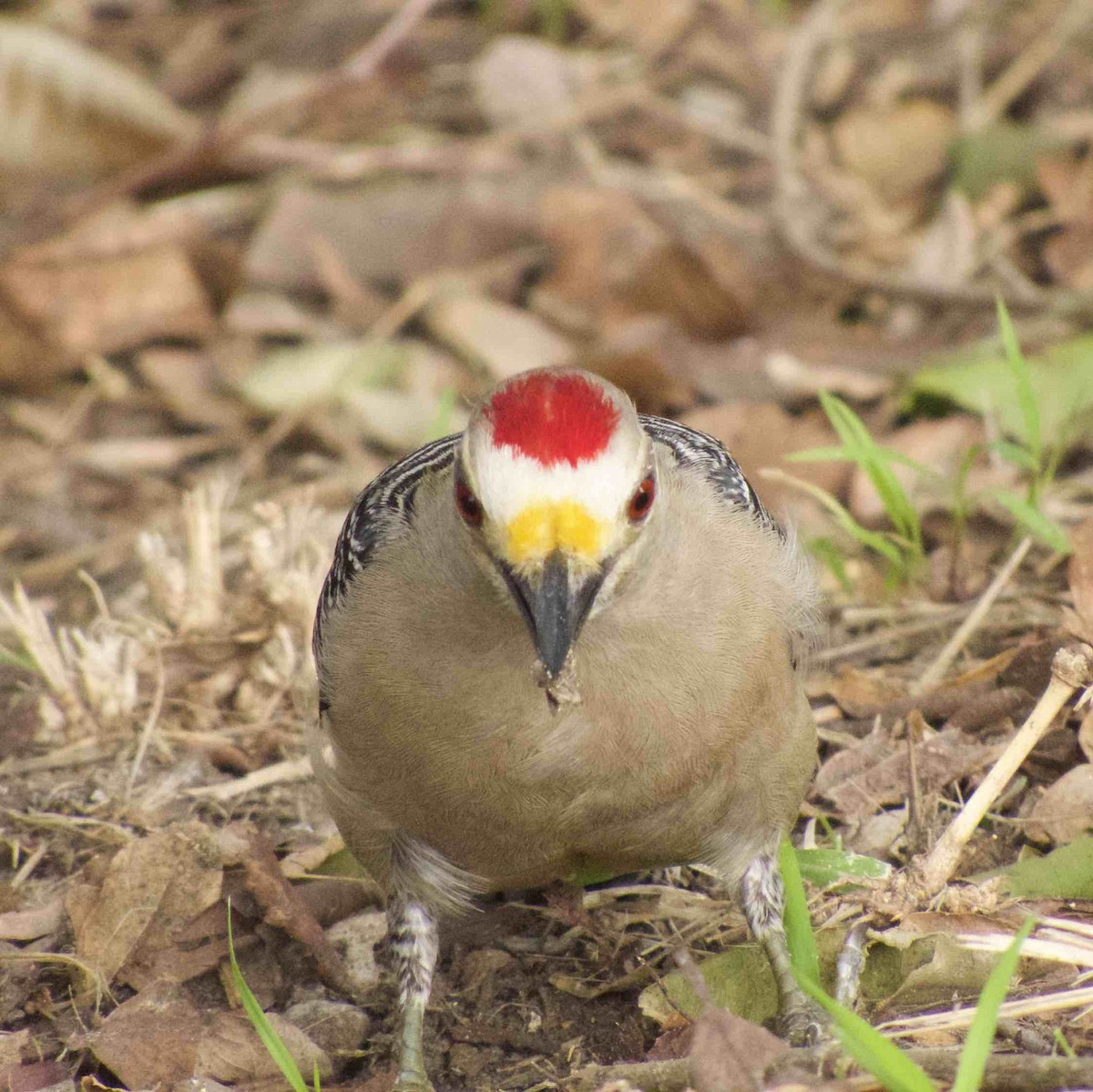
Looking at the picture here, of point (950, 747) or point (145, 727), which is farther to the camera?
point (145, 727)

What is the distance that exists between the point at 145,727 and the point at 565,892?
163 cm

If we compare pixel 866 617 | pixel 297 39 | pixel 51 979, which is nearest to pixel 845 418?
pixel 866 617

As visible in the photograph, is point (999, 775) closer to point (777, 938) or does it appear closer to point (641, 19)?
point (777, 938)

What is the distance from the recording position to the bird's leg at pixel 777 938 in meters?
4.51

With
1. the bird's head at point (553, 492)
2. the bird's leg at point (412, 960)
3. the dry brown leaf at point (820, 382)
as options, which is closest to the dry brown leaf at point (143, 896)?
the bird's leg at point (412, 960)

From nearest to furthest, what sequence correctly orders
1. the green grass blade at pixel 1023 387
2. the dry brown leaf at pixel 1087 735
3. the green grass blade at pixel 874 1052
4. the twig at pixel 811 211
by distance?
the green grass blade at pixel 874 1052 → the dry brown leaf at pixel 1087 735 → the green grass blade at pixel 1023 387 → the twig at pixel 811 211

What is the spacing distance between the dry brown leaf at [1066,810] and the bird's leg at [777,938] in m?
0.78

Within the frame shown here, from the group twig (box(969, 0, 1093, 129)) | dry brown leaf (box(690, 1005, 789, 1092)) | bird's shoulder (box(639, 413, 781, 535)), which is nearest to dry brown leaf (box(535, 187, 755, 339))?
twig (box(969, 0, 1093, 129))

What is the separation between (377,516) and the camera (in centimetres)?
490

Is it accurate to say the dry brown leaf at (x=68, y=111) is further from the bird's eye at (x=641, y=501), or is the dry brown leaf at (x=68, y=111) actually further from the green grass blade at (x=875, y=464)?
the bird's eye at (x=641, y=501)

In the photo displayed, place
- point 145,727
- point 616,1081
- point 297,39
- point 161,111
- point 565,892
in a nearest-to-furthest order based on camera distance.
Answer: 1. point 616,1081
2. point 565,892
3. point 145,727
4. point 161,111
5. point 297,39

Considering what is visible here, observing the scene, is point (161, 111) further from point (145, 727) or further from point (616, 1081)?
point (616, 1081)

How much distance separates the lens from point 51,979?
4777 millimetres

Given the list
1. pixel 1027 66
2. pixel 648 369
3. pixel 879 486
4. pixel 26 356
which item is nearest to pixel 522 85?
pixel 1027 66
